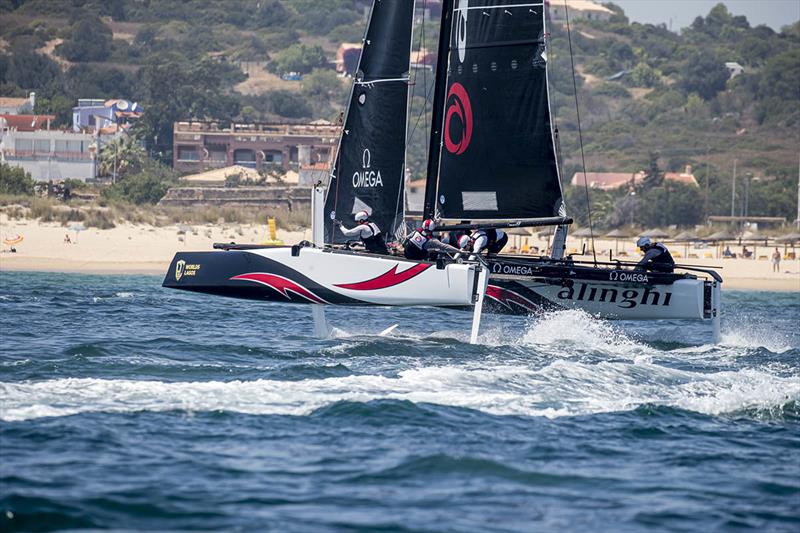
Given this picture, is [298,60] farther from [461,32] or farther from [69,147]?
[461,32]

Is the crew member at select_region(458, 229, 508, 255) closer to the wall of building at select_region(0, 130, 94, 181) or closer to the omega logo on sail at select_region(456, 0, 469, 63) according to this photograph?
the omega logo on sail at select_region(456, 0, 469, 63)

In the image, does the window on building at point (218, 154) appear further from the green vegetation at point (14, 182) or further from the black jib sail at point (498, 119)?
the black jib sail at point (498, 119)

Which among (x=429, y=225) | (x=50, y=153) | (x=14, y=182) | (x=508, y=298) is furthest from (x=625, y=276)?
(x=50, y=153)

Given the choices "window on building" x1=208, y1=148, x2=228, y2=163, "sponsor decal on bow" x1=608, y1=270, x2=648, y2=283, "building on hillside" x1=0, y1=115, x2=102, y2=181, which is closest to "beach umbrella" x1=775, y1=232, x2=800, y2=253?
"sponsor decal on bow" x1=608, y1=270, x2=648, y2=283

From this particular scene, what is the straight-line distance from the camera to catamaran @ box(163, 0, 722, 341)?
61.4ft

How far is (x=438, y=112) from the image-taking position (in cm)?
1989

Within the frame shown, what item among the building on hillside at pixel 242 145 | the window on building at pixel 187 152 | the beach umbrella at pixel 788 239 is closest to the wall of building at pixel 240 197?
the building on hillside at pixel 242 145

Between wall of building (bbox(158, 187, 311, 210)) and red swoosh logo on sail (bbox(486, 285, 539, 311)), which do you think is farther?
wall of building (bbox(158, 187, 311, 210))

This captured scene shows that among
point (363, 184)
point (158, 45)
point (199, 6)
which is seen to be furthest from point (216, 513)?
point (199, 6)

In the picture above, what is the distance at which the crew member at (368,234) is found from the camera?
61.5ft

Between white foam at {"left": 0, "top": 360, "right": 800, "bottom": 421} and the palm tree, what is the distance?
6234 cm

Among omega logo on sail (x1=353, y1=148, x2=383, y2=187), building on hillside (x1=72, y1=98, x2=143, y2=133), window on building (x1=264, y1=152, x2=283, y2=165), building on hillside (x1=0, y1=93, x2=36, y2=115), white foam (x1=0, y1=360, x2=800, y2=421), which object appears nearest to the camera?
white foam (x1=0, y1=360, x2=800, y2=421)

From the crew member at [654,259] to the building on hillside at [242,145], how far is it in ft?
213

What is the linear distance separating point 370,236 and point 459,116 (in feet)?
8.03
